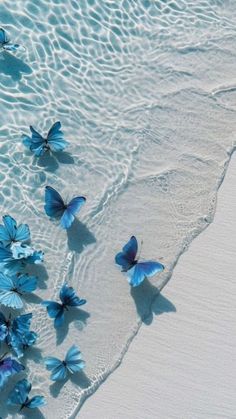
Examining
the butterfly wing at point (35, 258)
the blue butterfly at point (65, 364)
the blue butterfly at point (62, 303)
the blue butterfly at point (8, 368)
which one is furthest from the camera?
the butterfly wing at point (35, 258)

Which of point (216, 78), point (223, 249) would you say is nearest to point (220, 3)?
point (216, 78)

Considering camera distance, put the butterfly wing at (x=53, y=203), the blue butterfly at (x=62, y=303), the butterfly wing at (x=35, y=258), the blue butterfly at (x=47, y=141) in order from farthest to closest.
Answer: the blue butterfly at (x=47, y=141)
the butterfly wing at (x=53, y=203)
the butterfly wing at (x=35, y=258)
the blue butterfly at (x=62, y=303)

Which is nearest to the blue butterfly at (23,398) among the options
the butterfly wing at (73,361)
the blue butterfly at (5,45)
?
the butterfly wing at (73,361)

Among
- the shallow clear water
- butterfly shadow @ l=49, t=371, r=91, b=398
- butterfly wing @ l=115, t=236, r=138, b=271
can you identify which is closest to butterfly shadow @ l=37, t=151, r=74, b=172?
the shallow clear water

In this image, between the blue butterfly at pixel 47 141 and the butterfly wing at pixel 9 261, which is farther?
the blue butterfly at pixel 47 141

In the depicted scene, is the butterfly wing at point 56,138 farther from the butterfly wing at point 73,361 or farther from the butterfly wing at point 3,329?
the butterfly wing at point 73,361

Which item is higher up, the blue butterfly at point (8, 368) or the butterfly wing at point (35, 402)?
the blue butterfly at point (8, 368)

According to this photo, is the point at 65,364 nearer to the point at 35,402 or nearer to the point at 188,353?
the point at 35,402
